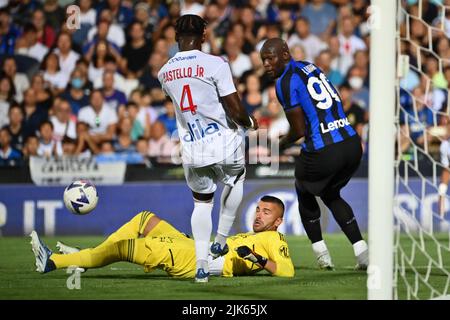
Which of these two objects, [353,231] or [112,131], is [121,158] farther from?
[353,231]

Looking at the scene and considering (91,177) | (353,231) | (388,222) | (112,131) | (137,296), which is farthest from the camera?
(112,131)

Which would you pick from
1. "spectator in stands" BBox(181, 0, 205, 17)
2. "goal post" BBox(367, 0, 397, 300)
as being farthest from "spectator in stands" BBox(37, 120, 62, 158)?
"goal post" BBox(367, 0, 397, 300)

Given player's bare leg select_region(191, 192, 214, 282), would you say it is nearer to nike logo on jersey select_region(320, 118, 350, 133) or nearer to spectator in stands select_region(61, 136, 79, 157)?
nike logo on jersey select_region(320, 118, 350, 133)

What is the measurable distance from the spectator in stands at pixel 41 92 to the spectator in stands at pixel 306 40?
12.9ft

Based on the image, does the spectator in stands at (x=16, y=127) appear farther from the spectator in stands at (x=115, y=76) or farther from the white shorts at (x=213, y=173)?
the white shorts at (x=213, y=173)

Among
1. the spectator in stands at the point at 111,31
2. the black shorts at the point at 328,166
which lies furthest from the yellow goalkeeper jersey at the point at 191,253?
the spectator in stands at the point at 111,31

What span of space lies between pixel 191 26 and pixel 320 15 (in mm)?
8991

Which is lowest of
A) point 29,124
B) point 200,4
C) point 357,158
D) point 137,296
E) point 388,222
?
point 137,296

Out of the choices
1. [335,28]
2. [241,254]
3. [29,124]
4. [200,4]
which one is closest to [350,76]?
[335,28]

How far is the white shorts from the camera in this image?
7895 mm

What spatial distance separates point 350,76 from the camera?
50.5 ft

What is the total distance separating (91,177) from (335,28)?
5022mm

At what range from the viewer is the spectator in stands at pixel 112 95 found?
15328mm

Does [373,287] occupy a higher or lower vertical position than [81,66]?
lower
